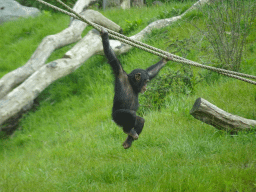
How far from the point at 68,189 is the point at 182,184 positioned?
4.93 ft

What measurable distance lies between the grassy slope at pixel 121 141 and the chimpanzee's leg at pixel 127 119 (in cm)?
57

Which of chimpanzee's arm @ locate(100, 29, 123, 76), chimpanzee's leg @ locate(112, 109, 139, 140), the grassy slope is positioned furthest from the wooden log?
chimpanzee's arm @ locate(100, 29, 123, 76)

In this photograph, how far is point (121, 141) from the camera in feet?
16.8

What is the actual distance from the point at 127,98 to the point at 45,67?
12.1 ft

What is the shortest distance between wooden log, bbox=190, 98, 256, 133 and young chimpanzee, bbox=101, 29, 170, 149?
34.0 inches

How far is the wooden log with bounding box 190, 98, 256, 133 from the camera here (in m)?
4.07

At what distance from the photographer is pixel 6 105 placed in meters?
6.25

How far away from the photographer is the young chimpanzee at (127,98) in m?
3.62

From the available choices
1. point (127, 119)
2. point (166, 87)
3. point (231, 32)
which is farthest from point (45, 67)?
point (231, 32)

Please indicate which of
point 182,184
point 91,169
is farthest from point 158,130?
point 182,184

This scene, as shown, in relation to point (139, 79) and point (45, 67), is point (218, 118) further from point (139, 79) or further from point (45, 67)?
point (45, 67)

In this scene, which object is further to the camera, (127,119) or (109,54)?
(127,119)

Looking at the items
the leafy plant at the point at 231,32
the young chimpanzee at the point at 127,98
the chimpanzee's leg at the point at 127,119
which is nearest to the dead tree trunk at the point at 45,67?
the leafy plant at the point at 231,32

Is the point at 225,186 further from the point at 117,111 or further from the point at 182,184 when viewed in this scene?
the point at 117,111
